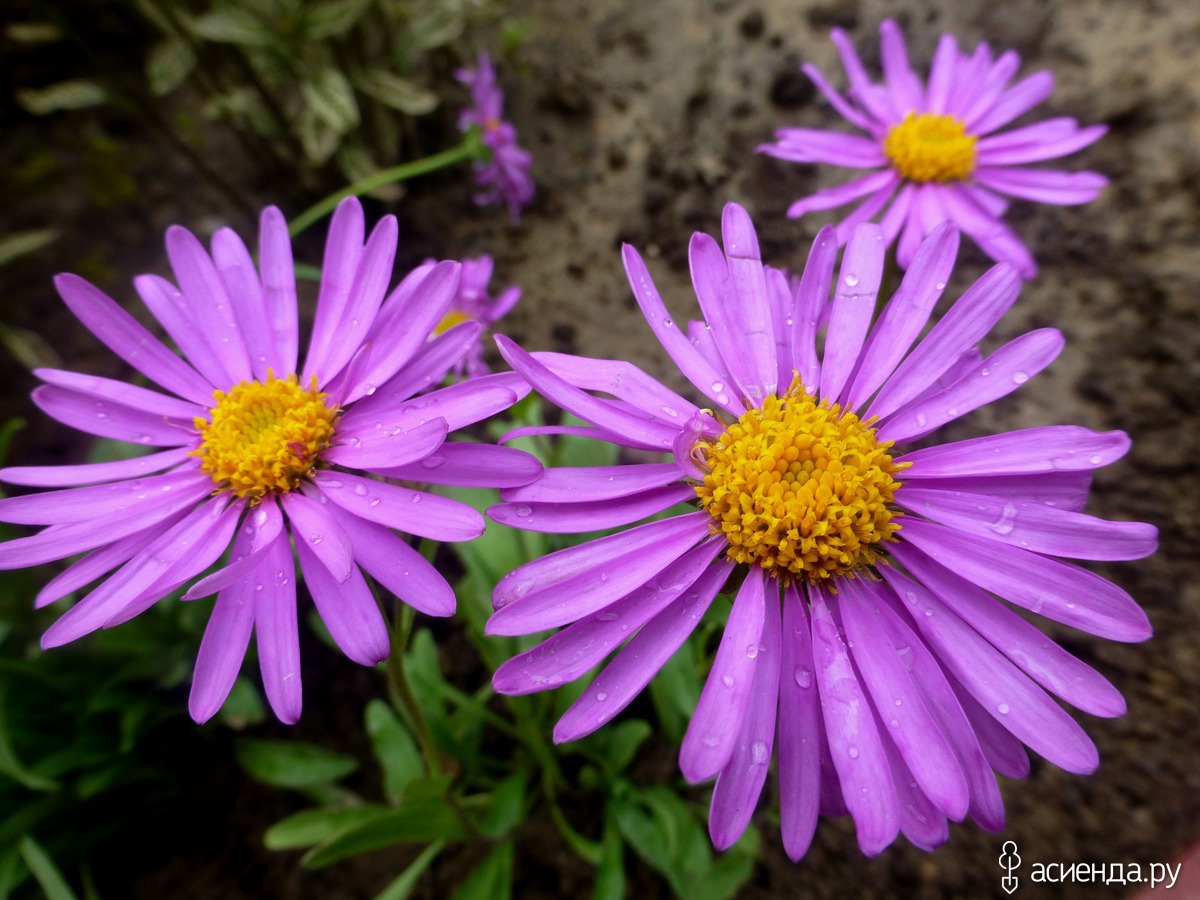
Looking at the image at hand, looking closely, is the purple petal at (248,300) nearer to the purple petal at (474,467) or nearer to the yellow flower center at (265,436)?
the yellow flower center at (265,436)

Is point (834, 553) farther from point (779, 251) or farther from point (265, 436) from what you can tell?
point (779, 251)

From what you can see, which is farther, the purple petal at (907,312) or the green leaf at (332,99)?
the green leaf at (332,99)

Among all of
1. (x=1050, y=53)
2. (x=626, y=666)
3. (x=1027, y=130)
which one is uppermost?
(x=1050, y=53)

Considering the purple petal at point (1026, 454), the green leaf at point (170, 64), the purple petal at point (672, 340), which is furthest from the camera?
the green leaf at point (170, 64)

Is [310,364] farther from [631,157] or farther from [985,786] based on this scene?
[631,157]

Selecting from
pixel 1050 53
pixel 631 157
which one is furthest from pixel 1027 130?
pixel 631 157

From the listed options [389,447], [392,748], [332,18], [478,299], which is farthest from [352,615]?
[332,18]

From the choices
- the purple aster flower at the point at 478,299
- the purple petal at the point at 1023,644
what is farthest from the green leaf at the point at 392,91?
the purple petal at the point at 1023,644
